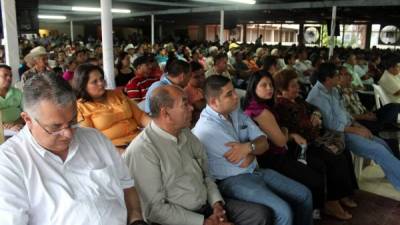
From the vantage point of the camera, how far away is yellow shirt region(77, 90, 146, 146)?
2.50m

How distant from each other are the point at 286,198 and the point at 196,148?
650 mm

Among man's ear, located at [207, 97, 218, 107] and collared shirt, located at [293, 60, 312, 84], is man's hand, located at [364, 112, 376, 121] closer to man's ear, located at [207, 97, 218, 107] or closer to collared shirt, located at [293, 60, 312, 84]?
man's ear, located at [207, 97, 218, 107]

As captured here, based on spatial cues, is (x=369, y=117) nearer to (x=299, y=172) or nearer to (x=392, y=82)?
(x=392, y=82)

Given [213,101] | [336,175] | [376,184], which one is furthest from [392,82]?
[213,101]

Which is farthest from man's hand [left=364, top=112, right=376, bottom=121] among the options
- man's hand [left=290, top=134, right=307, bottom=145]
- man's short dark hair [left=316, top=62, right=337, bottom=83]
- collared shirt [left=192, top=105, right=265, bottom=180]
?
collared shirt [left=192, top=105, right=265, bottom=180]

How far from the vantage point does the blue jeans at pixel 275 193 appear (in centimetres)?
198

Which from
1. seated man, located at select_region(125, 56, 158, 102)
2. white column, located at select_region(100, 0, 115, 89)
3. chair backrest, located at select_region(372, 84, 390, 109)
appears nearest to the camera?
seated man, located at select_region(125, 56, 158, 102)

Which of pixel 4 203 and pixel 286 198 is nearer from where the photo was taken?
pixel 4 203

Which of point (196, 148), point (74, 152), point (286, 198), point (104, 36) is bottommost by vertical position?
point (286, 198)

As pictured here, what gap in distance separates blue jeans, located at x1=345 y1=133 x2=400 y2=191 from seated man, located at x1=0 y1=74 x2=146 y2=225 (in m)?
2.36

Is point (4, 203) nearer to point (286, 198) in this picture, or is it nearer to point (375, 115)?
point (286, 198)

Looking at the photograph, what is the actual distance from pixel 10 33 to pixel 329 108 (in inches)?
166

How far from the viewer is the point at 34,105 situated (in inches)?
52.4

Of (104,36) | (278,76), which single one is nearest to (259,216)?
(278,76)
